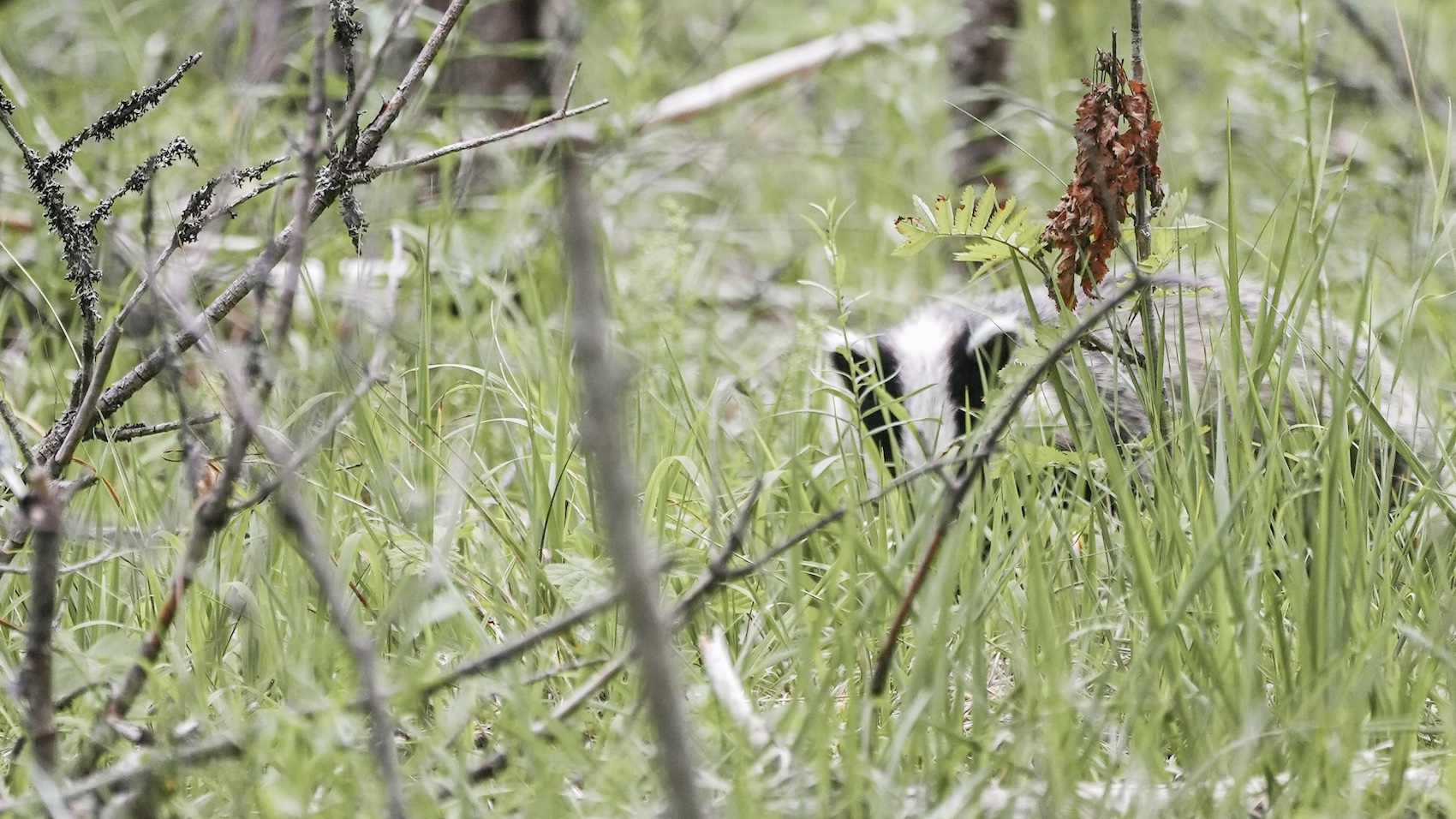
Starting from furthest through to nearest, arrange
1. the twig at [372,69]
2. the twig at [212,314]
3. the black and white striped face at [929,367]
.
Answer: the black and white striped face at [929,367] < the twig at [212,314] < the twig at [372,69]

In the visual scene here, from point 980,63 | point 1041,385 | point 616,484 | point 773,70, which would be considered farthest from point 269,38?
point 616,484

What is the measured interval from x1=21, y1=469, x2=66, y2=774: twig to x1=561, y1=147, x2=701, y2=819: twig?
0.71 metres

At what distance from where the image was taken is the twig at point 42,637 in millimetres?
1335

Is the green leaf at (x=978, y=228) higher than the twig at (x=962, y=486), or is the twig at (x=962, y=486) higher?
the green leaf at (x=978, y=228)

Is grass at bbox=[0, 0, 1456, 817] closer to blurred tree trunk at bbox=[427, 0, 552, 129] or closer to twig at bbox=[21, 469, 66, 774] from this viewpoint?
twig at bbox=[21, 469, 66, 774]

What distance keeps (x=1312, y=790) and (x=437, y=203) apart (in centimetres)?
327

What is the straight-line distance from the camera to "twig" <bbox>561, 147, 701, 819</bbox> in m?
0.84

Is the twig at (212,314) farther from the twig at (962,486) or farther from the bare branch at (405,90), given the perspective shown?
the twig at (962,486)

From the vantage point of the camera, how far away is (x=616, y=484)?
35.7 inches

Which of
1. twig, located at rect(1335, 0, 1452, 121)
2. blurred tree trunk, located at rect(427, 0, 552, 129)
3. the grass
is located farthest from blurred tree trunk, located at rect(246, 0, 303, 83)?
A: twig, located at rect(1335, 0, 1452, 121)

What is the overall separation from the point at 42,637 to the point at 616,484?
0.80 meters

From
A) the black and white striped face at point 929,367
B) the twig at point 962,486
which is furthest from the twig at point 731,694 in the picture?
the black and white striped face at point 929,367

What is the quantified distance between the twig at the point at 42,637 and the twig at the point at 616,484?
712 millimetres

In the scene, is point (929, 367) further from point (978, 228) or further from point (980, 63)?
point (980, 63)
